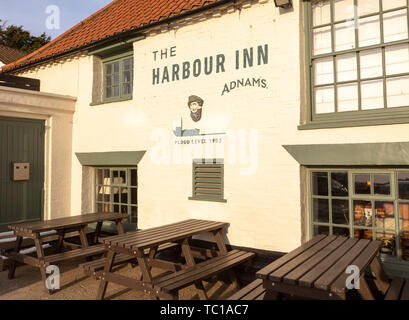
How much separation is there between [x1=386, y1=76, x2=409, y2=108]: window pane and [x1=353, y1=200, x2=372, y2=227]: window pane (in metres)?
1.40

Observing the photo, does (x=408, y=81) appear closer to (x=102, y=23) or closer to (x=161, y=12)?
(x=161, y=12)

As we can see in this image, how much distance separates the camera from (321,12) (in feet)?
16.5

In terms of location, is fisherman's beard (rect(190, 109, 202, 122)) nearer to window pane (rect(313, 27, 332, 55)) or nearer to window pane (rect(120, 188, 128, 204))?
window pane (rect(313, 27, 332, 55))

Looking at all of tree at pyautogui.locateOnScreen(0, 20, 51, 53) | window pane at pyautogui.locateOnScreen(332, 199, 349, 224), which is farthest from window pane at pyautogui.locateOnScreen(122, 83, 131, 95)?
tree at pyautogui.locateOnScreen(0, 20, 51, 53)

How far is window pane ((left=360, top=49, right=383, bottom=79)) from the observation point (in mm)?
4605

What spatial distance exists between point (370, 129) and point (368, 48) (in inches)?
46.6

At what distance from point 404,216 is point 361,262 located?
5.06 ft

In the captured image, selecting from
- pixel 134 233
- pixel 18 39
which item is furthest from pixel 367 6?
pixel 18 39

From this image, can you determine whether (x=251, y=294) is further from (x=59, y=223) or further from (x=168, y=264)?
(x=59, y=223)

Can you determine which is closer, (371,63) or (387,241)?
(387,241)

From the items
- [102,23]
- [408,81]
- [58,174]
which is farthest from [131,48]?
[408,81]

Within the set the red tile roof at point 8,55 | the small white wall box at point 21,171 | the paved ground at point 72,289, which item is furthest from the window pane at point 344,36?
the red tile roof at point 8,55

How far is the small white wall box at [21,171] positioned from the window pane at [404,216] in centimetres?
741
